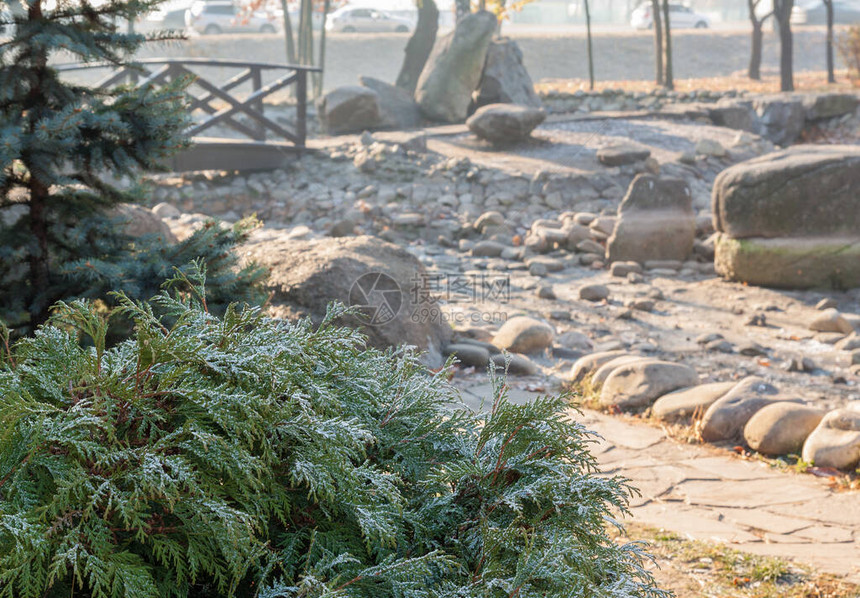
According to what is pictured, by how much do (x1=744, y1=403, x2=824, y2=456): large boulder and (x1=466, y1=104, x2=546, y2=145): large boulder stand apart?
10066 mm

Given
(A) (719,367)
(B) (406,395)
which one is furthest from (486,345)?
(B) (406,395)

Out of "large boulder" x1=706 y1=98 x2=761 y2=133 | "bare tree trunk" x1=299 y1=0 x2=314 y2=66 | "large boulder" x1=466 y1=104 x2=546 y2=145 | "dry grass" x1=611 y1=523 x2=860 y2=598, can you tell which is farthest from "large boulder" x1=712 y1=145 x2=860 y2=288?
"bare tree trunk" x1=299 y1=0 x2=314 y2=66

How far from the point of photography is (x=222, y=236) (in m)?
4.00

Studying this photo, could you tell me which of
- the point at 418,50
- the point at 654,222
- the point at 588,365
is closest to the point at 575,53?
the point at 418,50

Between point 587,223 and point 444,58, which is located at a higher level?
point 444,58

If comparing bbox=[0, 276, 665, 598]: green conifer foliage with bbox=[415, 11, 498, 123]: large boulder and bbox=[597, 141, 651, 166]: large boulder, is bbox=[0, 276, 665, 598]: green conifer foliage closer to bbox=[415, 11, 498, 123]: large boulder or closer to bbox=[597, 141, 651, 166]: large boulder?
bbox=[597, 141, 651, 166]: large boulder

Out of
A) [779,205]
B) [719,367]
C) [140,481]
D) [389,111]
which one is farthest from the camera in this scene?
[389,111]

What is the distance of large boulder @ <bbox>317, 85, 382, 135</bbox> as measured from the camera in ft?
53.3

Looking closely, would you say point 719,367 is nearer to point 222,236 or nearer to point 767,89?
point 222,236

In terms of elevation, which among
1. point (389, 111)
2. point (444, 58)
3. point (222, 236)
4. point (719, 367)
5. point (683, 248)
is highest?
point (444, 58)

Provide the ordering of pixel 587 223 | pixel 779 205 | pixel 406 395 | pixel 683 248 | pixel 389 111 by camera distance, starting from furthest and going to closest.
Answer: pixel 389 111
pixel 587 223
pixel 683 248
pixel 779 205
pixel 406 395

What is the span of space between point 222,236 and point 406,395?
2.32 meters

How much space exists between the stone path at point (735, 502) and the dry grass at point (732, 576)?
0.11 m

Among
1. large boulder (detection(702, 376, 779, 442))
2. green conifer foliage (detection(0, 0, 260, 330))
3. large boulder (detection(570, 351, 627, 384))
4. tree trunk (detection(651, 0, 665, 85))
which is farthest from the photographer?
tree trunk (detection(651, 0, 665, 85))
